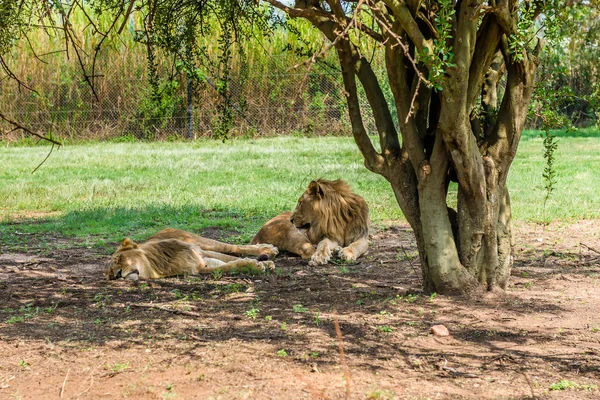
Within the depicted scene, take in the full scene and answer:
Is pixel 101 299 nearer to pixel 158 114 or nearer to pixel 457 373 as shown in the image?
pixel 457 373

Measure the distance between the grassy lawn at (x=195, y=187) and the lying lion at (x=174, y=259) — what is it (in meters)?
1.51

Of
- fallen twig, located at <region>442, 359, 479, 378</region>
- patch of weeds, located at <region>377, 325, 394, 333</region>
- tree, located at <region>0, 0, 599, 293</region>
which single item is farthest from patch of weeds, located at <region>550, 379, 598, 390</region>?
tree, located at <region>0, 0, 599, 293</region>

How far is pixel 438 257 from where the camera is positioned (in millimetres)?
6027

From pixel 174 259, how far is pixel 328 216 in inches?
74.0

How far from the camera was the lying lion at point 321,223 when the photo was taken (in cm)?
895

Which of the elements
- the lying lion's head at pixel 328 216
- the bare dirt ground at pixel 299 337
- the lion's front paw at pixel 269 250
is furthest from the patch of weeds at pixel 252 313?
the lying lion's head at pixel 328 216

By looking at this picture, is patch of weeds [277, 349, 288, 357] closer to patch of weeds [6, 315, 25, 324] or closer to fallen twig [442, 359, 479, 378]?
fallen twig [442, 359, 479, 378]

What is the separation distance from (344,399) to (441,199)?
232cm

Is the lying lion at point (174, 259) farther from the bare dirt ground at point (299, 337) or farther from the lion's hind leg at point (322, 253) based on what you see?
the lion's hind leg at point (322, 253)

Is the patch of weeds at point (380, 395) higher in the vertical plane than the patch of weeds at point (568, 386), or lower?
lower

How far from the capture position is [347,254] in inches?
332

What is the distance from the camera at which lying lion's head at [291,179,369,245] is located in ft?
29.4

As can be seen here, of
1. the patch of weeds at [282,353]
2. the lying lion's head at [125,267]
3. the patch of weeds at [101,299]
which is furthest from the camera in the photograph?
the lying lion's head at [125,267]

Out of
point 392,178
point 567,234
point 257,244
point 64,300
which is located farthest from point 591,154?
point 64,300
